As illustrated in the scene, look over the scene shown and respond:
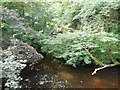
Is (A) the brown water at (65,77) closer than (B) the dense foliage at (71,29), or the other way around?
(A) the brown water at (65,77)

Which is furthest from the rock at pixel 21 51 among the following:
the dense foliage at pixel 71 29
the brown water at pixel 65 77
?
the brown water at pixel 65 77

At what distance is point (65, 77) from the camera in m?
4.37

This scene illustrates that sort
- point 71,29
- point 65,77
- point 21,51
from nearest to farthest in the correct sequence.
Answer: point 21,51
point 65,77
point 71,29

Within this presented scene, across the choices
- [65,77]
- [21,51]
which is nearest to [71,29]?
[65,77]

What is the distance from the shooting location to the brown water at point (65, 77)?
4.07 meters

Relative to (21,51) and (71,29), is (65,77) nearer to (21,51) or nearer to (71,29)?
(21,51)

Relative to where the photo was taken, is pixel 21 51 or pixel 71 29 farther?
pixel 71 29

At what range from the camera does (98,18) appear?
486 cm

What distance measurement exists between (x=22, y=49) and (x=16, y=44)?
13cm

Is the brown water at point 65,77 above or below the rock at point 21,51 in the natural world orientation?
below

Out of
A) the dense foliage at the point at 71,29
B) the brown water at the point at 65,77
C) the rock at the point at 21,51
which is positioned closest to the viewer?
the rock at the point at 21,51

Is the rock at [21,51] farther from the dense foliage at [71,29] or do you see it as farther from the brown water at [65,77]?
the brown water at [65,77]

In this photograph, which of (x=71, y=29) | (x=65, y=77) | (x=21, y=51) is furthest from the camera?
(x=71, y=29)

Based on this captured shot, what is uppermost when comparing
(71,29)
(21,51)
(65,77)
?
(71,29)
